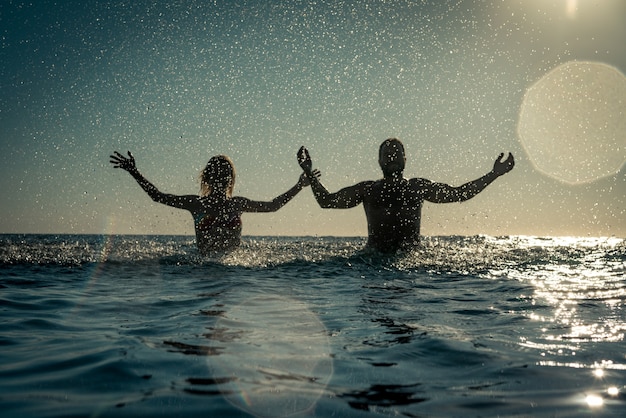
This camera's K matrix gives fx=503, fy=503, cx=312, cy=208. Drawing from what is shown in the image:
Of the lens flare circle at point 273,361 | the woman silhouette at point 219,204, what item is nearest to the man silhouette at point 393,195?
the woman silhouette at point 219,204

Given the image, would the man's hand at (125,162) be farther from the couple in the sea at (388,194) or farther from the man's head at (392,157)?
the man's head at (392,157)

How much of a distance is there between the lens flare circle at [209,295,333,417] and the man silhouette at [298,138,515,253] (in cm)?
439

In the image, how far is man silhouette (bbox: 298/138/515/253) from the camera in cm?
873

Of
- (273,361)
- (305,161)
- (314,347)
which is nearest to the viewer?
(273,361)

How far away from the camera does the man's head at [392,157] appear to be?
867 centimetres

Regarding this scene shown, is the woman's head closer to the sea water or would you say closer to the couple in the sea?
the couple in the sea

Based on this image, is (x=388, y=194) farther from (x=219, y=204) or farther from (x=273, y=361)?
(x=273, y=361)

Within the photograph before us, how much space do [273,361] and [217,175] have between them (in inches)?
285

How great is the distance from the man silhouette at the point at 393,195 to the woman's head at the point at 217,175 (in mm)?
1947

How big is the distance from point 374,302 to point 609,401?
2948 millimetres

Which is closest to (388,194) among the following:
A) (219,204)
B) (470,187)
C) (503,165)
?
(470,187)

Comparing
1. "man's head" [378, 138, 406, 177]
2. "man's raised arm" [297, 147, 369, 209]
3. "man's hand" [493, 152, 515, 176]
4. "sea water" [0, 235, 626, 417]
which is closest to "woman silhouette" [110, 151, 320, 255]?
"man's raised arm" [297, 147, 369, 209]

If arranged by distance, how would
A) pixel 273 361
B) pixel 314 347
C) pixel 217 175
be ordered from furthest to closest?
pixel 217 175
pixel 314 347
pixel 273 361

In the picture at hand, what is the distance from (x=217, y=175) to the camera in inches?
387
